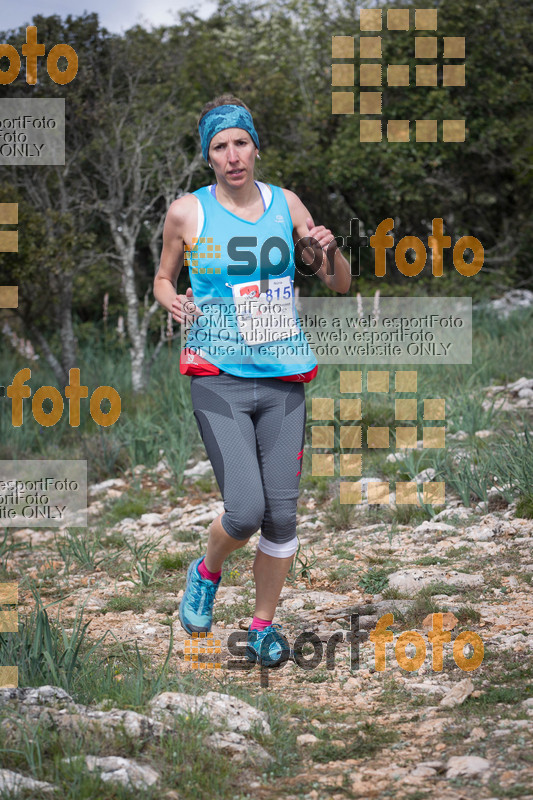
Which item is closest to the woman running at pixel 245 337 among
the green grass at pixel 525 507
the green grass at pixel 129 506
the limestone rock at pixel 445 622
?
the limestone rock at pixel 445 622

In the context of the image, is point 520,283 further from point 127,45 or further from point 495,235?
point 127,45

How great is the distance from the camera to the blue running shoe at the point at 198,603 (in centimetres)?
344

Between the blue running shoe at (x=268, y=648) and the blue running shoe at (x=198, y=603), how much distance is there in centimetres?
18

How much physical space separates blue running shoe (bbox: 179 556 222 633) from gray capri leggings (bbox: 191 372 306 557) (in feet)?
0.97

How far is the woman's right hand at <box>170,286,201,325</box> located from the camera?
3184mm

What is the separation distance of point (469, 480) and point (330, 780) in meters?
2.87

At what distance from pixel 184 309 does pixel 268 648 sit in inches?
50.6

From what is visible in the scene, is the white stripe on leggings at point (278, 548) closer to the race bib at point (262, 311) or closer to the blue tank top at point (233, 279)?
the blue tank top at point (233, 279)

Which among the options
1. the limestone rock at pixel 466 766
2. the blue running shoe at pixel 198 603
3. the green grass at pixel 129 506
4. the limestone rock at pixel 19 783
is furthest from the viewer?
the green grass at pixel 129 506

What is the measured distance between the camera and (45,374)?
9.11m

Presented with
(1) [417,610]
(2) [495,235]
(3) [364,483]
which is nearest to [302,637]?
(1) [417,610]

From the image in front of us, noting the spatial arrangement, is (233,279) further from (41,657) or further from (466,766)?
(466,766)

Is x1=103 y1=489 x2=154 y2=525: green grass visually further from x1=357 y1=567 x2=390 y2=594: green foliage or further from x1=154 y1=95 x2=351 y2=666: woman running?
x1=154 y1=95 x2=351 y2=666: woman running

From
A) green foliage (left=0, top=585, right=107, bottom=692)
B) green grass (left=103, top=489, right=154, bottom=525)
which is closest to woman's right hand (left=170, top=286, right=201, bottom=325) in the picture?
green foliage (left=0, top=585, right=107, bottom=692)
